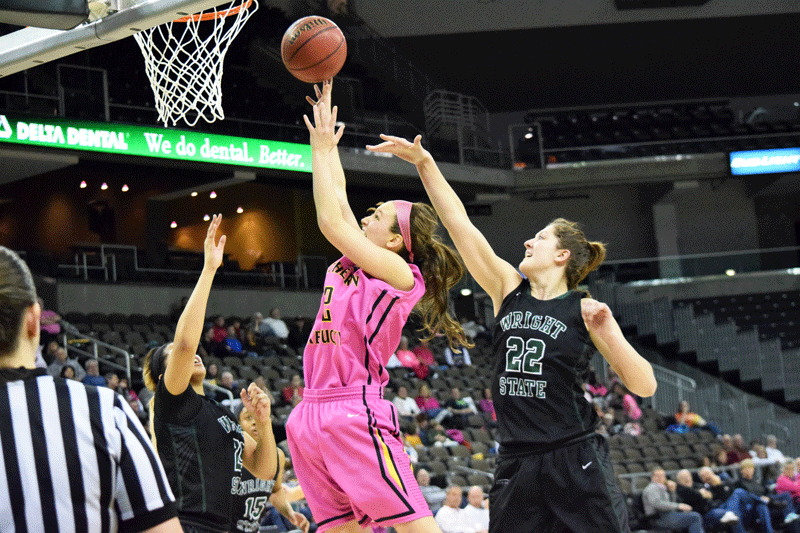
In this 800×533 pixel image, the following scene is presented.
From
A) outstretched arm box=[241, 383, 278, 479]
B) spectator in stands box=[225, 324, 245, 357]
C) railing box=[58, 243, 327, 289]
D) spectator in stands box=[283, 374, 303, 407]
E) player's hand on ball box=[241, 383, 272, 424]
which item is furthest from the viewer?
railing box=[58, 243, 327, 289]

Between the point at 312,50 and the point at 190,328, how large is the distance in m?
1.63

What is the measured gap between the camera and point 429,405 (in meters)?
14.7

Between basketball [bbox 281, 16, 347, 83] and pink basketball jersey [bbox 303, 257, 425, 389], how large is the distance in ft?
4.12

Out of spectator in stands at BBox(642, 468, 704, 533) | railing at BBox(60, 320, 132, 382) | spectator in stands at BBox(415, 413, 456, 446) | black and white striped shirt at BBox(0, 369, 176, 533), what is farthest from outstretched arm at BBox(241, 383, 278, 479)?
railing at BBox(60, 320, 132, 382)

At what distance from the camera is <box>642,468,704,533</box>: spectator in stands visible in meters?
11.6

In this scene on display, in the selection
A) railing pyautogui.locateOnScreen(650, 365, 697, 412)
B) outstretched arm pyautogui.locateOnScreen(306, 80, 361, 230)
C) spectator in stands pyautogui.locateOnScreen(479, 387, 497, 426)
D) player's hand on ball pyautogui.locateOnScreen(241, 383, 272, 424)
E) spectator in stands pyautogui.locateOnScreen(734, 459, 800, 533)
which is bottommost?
spectator in stands pyautogui.locateOnScreen(734, 459, 800, 533)

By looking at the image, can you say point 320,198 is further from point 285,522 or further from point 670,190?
point 670,190

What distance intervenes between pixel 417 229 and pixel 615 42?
2096cm

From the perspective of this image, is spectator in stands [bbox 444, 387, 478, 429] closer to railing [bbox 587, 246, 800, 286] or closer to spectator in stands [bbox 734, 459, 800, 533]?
spectator in stands [bbox 734, 459, 800, 533]

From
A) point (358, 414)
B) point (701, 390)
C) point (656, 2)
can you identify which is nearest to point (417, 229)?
point (358, 414)

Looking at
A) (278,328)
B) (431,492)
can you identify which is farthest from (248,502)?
(278,328)

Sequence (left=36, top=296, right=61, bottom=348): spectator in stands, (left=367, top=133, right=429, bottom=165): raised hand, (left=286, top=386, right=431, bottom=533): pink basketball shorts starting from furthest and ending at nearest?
(left=36, top=296, right=61, bottom=348): spectator in stands
(left=367, top=133, right=429, bottom=165): raised hand
(left=286, top=386, right=431, bottom=533): pink basketball shorts

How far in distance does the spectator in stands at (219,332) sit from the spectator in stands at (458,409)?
3738 millimetres

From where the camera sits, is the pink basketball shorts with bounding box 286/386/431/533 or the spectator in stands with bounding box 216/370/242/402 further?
the spectator in stands with bounding box 216/370/242/402
